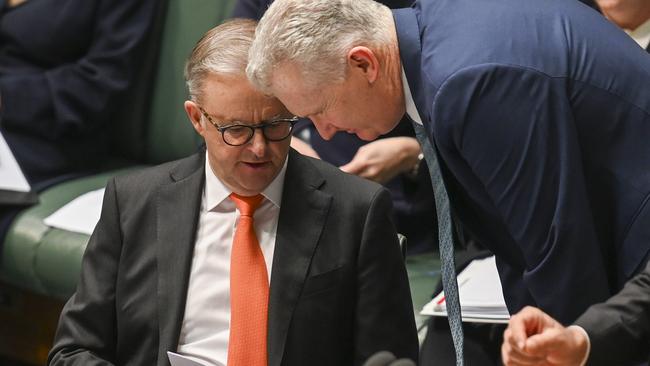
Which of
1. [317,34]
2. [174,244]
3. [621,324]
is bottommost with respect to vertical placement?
[174,244]

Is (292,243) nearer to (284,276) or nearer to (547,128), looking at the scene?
(284,276)

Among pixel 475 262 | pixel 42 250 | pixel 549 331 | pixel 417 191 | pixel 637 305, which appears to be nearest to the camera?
pixel 549 331

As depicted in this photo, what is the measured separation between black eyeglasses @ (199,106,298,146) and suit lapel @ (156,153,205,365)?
141 millimetres

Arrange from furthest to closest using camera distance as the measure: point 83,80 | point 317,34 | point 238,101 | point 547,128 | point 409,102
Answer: point 83,80 → point 238,101 → point 409,102 → point 317,34 → point 547,128

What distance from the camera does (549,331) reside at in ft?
4.93

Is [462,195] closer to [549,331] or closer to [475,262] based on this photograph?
[549,331]

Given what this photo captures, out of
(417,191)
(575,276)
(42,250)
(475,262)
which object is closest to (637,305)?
(575,276)

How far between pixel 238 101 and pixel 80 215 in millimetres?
1486

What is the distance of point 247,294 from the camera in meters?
2.19

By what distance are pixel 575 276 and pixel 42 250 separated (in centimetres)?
202

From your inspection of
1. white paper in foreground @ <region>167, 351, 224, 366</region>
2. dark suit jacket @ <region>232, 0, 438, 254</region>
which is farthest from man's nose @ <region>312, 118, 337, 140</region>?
dark suit jacket @ <region>232, 0, 438, 254</region>

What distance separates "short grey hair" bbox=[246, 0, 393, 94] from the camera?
1.89m

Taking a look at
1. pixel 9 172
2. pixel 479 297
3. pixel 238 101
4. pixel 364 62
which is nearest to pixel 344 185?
pixel 238 101

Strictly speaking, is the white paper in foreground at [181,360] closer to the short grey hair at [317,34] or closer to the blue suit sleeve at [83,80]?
the short grey hair at [317,34]
